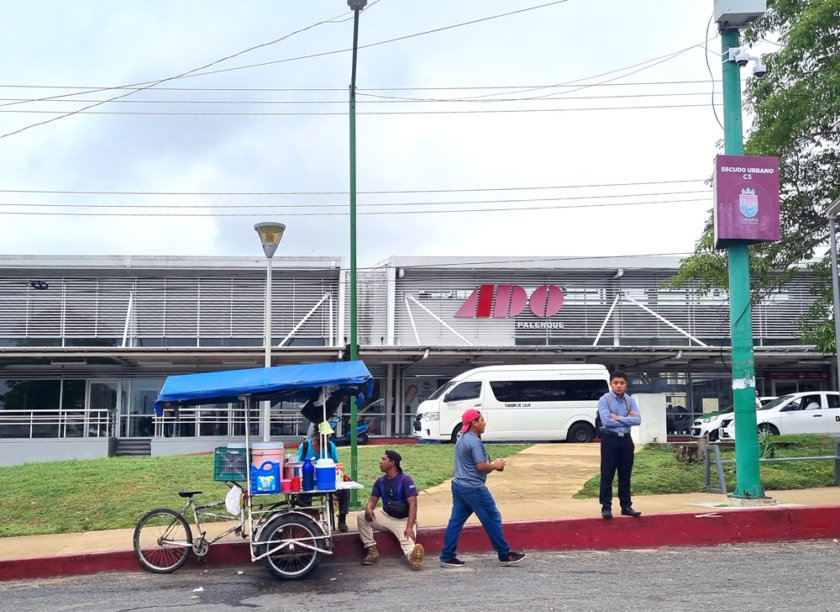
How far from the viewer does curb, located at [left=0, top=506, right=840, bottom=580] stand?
10.6 meters

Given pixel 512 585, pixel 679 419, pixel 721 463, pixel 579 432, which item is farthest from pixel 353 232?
pixel 679 419

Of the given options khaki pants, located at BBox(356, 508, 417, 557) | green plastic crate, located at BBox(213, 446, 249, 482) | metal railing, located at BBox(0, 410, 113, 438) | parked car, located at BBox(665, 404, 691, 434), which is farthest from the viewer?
parked car, located at BBox(665, 404, 691, 434)

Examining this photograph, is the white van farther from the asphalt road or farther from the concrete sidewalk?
the asphalt road

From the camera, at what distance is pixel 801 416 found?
24656mm

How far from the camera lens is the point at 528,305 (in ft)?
104

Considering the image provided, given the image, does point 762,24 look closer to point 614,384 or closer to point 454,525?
point 614,384

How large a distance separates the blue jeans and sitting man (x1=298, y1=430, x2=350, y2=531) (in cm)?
154

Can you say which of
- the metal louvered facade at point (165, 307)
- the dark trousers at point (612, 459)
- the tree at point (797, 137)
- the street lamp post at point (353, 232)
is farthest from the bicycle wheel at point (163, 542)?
the metal louvered facade at point (165, 307)

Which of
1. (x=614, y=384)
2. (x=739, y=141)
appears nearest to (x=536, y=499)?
(x=614, y=384)

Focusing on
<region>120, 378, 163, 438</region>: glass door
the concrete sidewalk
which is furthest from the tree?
<region>120, 378, 163, 438</region>: glass door

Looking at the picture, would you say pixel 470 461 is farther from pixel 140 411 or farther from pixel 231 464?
pixel 140 411

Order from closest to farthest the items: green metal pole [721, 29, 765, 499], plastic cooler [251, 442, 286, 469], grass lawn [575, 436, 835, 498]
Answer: plastic cooler [251, 442, 286, 469]
green metal pole [721, 29, 765, 499]
grass lawn [575, 436, 835, 498]

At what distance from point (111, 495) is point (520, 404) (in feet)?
45.1

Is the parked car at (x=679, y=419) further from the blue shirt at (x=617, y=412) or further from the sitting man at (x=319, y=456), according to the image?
the sitting man at (x=319, y=456)
